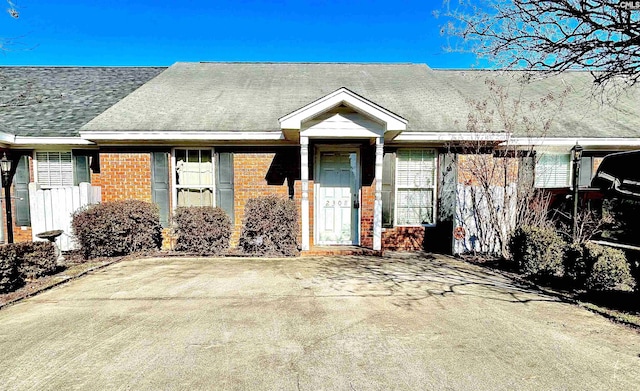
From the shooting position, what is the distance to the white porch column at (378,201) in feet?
24.4

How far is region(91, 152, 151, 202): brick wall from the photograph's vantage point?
8172 mm

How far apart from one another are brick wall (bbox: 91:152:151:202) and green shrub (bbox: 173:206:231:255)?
1.52m

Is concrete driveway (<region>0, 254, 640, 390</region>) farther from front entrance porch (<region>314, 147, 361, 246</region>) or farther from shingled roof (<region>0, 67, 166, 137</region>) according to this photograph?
shingled roof (<region>0, 67, 166, 137</region>)

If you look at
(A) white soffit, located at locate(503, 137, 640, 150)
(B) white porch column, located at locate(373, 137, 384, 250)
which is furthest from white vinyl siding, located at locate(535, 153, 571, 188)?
(B) white porch column, located at locate(373, 137, 384, 250)

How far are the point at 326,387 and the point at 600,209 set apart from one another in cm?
774

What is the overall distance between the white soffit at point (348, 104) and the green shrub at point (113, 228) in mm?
3899

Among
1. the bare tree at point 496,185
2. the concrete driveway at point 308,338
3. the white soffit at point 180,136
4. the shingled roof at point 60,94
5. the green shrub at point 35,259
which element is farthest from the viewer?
the shingled roof at point 60,94

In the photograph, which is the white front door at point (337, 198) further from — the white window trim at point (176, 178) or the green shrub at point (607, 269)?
the green shrub at point (607, 269)

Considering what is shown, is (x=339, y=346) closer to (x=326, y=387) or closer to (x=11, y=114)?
(x=326, y=387)

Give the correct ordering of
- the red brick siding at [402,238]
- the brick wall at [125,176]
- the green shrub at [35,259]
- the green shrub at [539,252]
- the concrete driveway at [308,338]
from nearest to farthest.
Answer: the concrete driveway at [308,338] < the green shrub at [35,259] < the green shrub at [539,252] < the brick wall at [125,176] < the red brick siding at [402,238]

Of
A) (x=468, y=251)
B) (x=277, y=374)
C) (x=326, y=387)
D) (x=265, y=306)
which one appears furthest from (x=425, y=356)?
(x=468, y=251)

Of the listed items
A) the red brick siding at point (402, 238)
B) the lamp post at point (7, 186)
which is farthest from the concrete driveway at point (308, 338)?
the lamp post at point (7, 186)

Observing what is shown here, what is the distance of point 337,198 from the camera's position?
8.55 metres

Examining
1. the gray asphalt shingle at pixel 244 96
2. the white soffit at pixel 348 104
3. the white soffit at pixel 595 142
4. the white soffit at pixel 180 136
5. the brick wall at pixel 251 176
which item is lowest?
the brick wall at pixel 251 176
